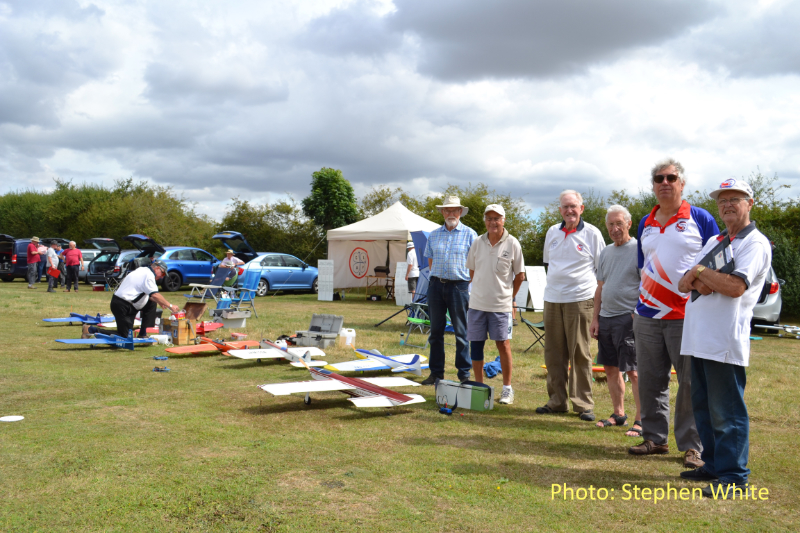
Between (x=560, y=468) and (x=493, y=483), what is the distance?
1.67 ft

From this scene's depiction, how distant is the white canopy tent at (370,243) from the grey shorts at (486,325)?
988 cm

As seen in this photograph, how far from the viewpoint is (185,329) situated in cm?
751

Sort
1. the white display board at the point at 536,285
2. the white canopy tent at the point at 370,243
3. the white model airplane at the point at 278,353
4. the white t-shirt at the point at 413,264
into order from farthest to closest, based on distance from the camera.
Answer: the white canopy tent at the point at 370,243 → the white display board at the point at 536,285 → the white t-shirt at the point at 413,264 → the white model airplane at the point at 278,353

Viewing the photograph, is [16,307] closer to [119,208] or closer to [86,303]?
[86,303]

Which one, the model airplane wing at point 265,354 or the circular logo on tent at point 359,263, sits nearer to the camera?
the model airplane wing at point 265,354

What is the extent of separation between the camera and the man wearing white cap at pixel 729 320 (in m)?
2.75

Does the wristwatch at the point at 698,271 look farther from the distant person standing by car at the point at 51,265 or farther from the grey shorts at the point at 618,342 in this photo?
the distant person standing by car at the point at 51,265

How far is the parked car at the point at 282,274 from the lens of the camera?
16719 millimetres

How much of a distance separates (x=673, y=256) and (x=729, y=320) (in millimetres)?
662

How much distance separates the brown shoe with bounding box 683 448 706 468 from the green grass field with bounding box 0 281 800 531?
89mm

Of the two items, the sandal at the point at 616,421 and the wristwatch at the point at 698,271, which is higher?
the wristwatch at the point at 698,271

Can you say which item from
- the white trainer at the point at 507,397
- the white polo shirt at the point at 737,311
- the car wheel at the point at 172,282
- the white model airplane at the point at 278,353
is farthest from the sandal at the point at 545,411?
the car wheel at the point at 172,282

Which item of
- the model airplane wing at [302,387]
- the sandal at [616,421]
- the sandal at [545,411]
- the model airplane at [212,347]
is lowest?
the sandal at [545,411]

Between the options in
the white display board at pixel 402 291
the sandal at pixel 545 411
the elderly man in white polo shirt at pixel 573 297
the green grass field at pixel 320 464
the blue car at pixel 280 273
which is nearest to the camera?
the green grass field at pixel 320 464
